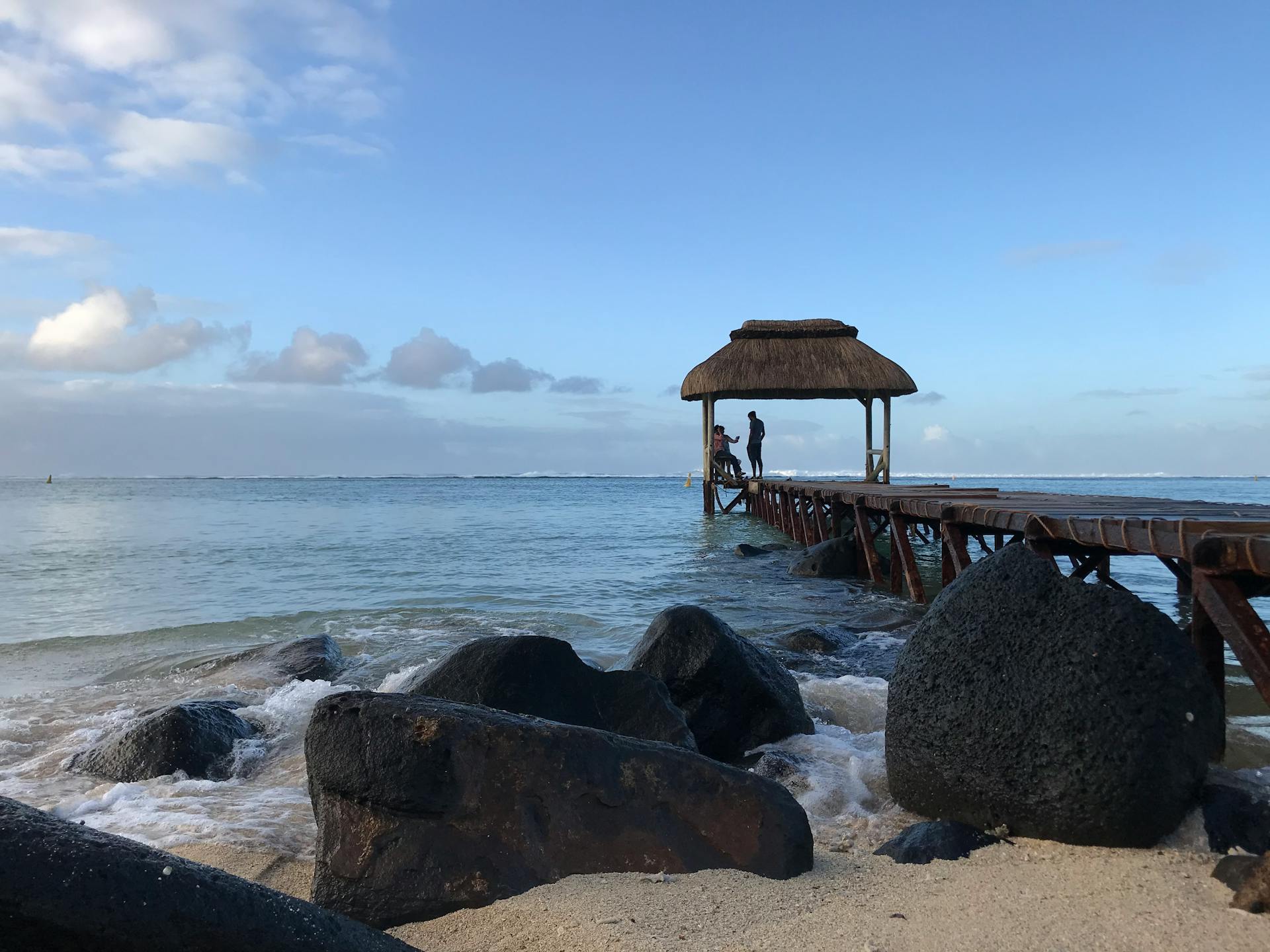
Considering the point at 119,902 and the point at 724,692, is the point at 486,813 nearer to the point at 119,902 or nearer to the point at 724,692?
the point at 119,902

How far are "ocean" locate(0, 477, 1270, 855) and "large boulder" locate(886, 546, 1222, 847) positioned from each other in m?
0.50

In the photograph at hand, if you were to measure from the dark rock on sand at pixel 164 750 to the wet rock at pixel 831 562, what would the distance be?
9.64m

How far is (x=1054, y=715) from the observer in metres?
3.52

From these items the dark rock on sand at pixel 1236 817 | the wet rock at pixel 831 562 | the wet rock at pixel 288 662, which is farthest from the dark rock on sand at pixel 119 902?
the wet rock at pixel 831 562

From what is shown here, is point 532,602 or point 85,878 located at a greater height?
point 85,878

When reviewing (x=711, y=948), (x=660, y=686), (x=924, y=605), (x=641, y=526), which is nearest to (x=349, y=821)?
(x=711, y=948)

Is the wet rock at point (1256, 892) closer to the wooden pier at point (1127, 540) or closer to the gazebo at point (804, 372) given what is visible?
the wooden pier at point (1127, 540)

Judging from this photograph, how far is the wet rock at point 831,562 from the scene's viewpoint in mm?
13422

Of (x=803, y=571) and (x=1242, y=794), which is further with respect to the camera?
(x=803, y=571)

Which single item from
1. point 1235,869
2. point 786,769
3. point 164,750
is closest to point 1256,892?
point 1235,869

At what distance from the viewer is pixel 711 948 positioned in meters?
2.59

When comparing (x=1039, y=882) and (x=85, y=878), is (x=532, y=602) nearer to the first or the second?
(x=1039, y=882)

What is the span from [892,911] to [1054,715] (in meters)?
1.17

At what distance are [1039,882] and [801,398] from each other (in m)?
20.7
